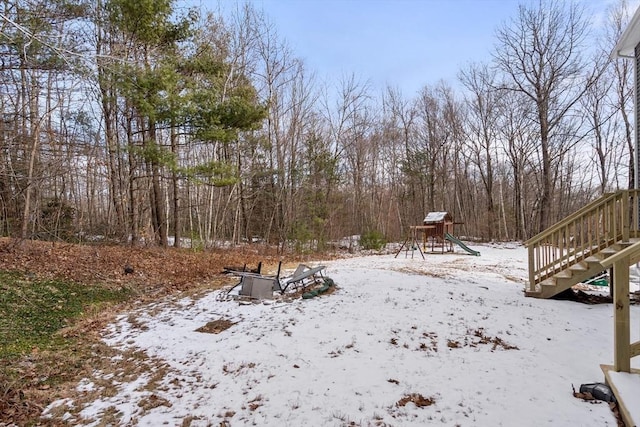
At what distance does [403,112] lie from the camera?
2536cm

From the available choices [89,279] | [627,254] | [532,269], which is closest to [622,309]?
[627,254]

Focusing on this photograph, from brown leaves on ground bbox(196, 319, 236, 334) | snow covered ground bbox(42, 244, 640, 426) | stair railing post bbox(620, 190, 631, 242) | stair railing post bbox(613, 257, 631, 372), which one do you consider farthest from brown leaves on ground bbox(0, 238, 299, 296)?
stair railing post bbox(620, 190, 631, 242)

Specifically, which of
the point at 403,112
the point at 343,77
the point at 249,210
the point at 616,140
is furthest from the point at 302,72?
the point at 616,140

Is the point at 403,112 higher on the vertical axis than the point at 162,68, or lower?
higher

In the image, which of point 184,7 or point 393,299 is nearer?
point 393,299

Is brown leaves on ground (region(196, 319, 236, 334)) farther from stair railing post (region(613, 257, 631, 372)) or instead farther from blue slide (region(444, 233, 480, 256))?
blue slide (region(444, 233, 480, 256))

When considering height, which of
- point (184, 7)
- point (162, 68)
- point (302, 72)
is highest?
point (302, 72)

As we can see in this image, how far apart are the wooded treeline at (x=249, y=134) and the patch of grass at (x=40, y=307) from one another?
53.6 inches

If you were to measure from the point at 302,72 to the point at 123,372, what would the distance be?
55.1 feet

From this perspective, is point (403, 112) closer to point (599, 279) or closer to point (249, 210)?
point (249, 210)

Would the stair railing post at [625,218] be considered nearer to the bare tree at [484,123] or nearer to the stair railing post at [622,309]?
the stair railing post at [622,309]

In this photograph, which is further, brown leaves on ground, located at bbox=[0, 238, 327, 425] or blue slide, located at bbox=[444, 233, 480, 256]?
blue slide, located at bbox=[444, 233, 480, 256]

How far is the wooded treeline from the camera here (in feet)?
26.0

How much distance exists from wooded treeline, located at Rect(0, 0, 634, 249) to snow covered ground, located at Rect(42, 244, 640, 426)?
394 centimetres
